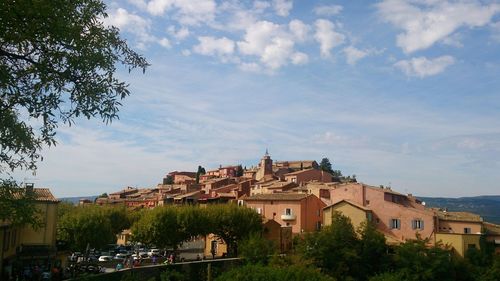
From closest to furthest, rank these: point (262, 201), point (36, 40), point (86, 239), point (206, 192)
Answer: point (36, 40), point (86, 239), point (262, 201), point (206, 192)

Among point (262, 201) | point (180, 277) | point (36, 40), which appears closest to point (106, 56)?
point (36, 40)

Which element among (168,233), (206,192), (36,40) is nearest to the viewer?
(36,40)

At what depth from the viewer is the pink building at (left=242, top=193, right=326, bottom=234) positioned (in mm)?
51562

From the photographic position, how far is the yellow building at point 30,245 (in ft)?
87.1

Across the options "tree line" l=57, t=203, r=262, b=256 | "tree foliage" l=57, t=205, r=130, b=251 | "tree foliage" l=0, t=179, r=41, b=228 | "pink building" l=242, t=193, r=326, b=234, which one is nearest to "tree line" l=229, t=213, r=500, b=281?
"tree line" l=57, t=203, r=262, b=256

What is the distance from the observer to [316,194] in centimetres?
5744

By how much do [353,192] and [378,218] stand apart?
420 centimetres

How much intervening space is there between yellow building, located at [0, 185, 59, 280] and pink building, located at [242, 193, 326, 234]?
2542 centimetres

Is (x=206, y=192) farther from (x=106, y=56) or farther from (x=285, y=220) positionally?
(x=106, y=56)

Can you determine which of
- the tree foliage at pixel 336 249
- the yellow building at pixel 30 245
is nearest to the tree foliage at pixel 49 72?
the yellow building at pixel 30 245

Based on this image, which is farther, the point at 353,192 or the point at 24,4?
the point at 353,192

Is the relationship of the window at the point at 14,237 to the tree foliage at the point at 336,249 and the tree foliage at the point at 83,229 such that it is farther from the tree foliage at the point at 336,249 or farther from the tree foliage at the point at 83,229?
the tree foliage at the point at 336,249

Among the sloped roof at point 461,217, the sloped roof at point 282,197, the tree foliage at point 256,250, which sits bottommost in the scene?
the tree foliage at point 256,250

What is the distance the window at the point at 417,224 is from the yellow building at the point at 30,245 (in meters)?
30.7
